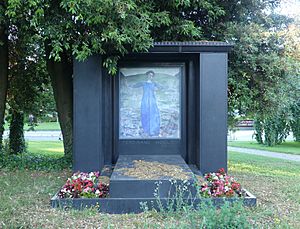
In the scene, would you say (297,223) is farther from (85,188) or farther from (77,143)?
(77,143)

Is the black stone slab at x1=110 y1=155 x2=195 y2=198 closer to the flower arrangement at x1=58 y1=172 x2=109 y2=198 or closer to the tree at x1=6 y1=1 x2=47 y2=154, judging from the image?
the flower arrangement at x1=58 y1=172 x2=109 y2=198

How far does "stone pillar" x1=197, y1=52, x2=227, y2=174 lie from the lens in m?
7.27

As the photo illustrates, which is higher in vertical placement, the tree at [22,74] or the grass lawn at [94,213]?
the tree at [22,74]

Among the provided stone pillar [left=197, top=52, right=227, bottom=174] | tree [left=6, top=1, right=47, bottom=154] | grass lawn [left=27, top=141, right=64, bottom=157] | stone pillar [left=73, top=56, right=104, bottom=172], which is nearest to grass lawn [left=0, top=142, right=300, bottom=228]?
stone pillar [left=73, top=56, right=104, bottom=172]

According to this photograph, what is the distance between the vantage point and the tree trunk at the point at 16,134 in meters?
13.6

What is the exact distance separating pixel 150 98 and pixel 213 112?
1.70m

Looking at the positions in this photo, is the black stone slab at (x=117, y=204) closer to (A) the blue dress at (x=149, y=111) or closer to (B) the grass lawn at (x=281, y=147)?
(A) the blue dress at (x=149, y=111)

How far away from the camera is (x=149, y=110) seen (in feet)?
27.5

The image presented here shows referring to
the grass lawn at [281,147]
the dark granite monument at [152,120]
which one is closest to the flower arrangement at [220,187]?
the dark granite monument at [152,120]

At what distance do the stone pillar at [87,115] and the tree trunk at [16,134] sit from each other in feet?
23.2

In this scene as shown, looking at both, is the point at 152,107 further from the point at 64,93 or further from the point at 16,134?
the point at 16,134

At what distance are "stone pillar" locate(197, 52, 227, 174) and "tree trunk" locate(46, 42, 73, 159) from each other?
4.56 metres

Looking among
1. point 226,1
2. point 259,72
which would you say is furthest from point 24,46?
point 259,72

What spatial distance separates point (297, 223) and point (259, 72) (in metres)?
5.73
